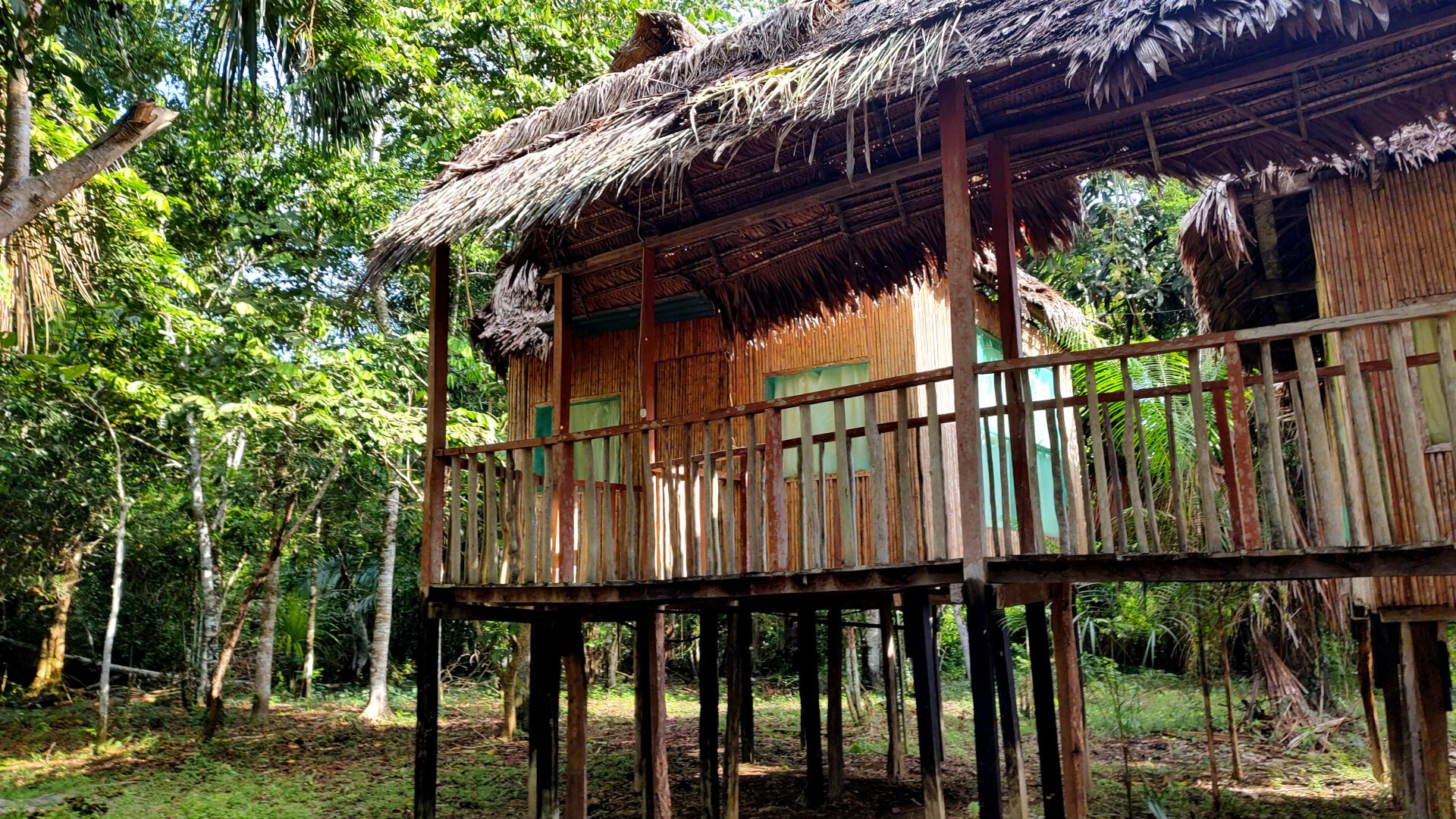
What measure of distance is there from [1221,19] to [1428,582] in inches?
155

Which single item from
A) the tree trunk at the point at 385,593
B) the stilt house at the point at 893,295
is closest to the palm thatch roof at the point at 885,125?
the stilt house at the point at 893,295

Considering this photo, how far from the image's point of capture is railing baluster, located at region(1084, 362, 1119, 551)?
4734 mm

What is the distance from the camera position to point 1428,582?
21.1 ft

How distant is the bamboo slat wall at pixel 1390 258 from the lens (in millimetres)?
6539

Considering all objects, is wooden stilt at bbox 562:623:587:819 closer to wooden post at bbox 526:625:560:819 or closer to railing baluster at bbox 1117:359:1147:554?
wooden post at bbox 526:625:560:819

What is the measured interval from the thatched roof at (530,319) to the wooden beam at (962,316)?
17.0 feet

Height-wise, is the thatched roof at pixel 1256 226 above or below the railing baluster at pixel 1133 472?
above

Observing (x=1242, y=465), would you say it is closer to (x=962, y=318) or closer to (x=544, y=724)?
(x=962, y=318)

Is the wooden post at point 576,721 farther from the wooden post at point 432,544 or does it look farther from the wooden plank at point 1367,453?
the wooden plank at point 1367,453

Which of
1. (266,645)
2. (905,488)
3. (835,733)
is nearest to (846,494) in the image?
(905,488)

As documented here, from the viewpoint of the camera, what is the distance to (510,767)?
11.2 m

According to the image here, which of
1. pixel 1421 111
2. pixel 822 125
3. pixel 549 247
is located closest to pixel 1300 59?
pixel 1421 111

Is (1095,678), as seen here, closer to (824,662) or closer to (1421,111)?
(824,662)

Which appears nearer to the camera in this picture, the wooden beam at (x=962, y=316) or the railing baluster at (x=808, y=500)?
the wooden beam at (x=962, y=316)
